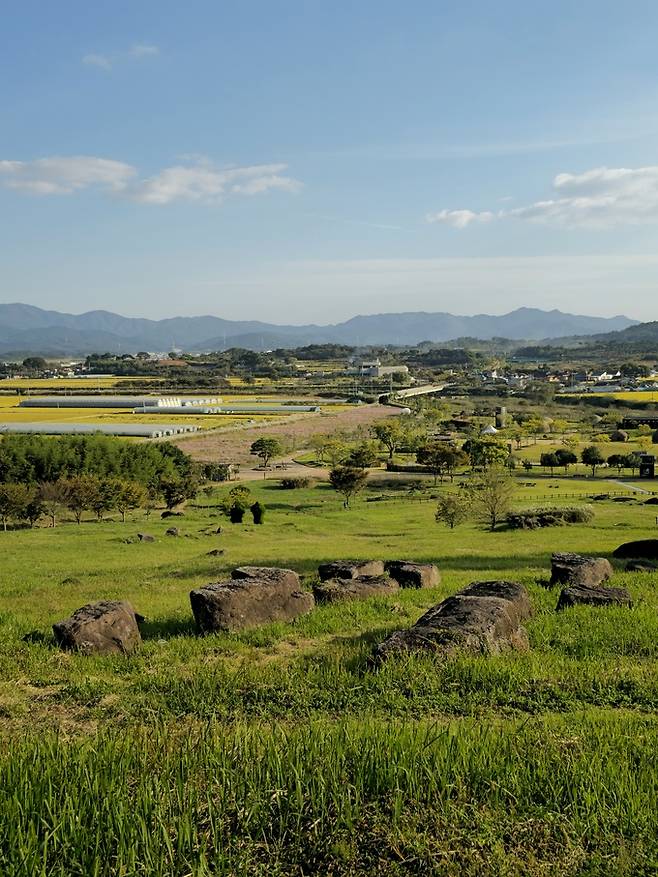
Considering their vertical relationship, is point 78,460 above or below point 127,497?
above

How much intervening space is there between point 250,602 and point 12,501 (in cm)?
3525

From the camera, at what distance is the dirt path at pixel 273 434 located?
82.6 m

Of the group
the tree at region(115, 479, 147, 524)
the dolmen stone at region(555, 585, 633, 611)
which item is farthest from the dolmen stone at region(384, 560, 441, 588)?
the tree at region(115, 479, 147, 524)

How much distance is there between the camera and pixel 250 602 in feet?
42.4

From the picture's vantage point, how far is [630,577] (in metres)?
17.6

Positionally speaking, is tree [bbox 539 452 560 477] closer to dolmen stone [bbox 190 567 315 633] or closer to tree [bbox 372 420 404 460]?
tree [bbox 372 420 404 460]

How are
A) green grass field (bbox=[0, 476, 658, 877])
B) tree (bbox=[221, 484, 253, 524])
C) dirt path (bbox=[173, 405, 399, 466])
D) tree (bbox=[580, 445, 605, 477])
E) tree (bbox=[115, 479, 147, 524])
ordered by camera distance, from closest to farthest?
green grass field (bbox=[0, 476, 658, 877]) → tree (bbox=[221, 484, 253, 524]) → tree (bbox=[115, 479, 147, 524]) → tree (bbox=[580, 445, 605, 477]) → dirt path (bbox=[173, 405, 399, 466])

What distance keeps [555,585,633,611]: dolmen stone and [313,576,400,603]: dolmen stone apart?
373cm

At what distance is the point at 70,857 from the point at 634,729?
572 centimetres

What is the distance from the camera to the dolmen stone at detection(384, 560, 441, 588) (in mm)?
17203

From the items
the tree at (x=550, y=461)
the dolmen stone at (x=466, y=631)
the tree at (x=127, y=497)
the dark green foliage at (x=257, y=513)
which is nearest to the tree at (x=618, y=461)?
the tree at (x=550, y=461)

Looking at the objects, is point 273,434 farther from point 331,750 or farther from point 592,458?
point 331,750

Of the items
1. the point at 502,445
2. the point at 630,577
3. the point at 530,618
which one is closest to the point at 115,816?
the point at 530,618

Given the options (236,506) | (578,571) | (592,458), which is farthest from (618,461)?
(578,571)
